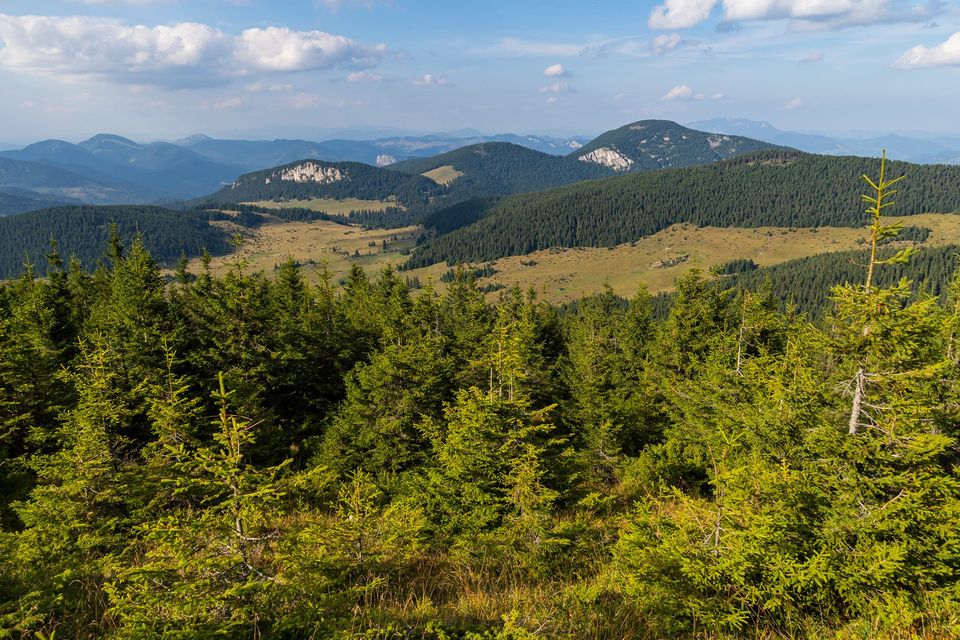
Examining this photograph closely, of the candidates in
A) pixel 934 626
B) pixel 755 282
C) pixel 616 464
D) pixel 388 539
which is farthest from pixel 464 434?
pixel 755 282

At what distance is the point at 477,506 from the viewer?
14031 mm

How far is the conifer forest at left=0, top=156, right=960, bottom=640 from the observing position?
275 inches

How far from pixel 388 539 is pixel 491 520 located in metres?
4.71

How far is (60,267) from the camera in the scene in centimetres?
3869

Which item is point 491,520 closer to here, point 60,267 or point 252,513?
point 252,513

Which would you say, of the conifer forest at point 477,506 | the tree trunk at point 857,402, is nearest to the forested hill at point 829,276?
the conifer forest at point 477,506

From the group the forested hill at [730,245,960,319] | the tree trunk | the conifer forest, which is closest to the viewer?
the conifer forest

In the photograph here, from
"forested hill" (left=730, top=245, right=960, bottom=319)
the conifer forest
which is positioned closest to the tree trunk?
the conifer forest

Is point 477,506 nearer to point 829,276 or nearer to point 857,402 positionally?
point 857,402

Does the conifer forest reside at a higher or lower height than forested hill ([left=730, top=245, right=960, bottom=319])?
higher

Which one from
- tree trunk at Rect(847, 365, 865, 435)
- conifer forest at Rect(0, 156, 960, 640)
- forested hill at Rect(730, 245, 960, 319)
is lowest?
forested hill at Rect(730, 245, 960, 319)

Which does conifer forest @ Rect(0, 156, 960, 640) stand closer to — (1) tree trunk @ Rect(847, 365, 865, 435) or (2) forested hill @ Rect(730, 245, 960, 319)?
(1) tree trunk @ Rect(847, 365, 865, 435)

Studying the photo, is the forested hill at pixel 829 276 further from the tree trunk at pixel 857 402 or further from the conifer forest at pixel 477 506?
the tree trunk at pixel 857 402

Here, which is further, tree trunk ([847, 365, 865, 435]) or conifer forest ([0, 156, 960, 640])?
tree trunk ([847, 365, 865, 435])
